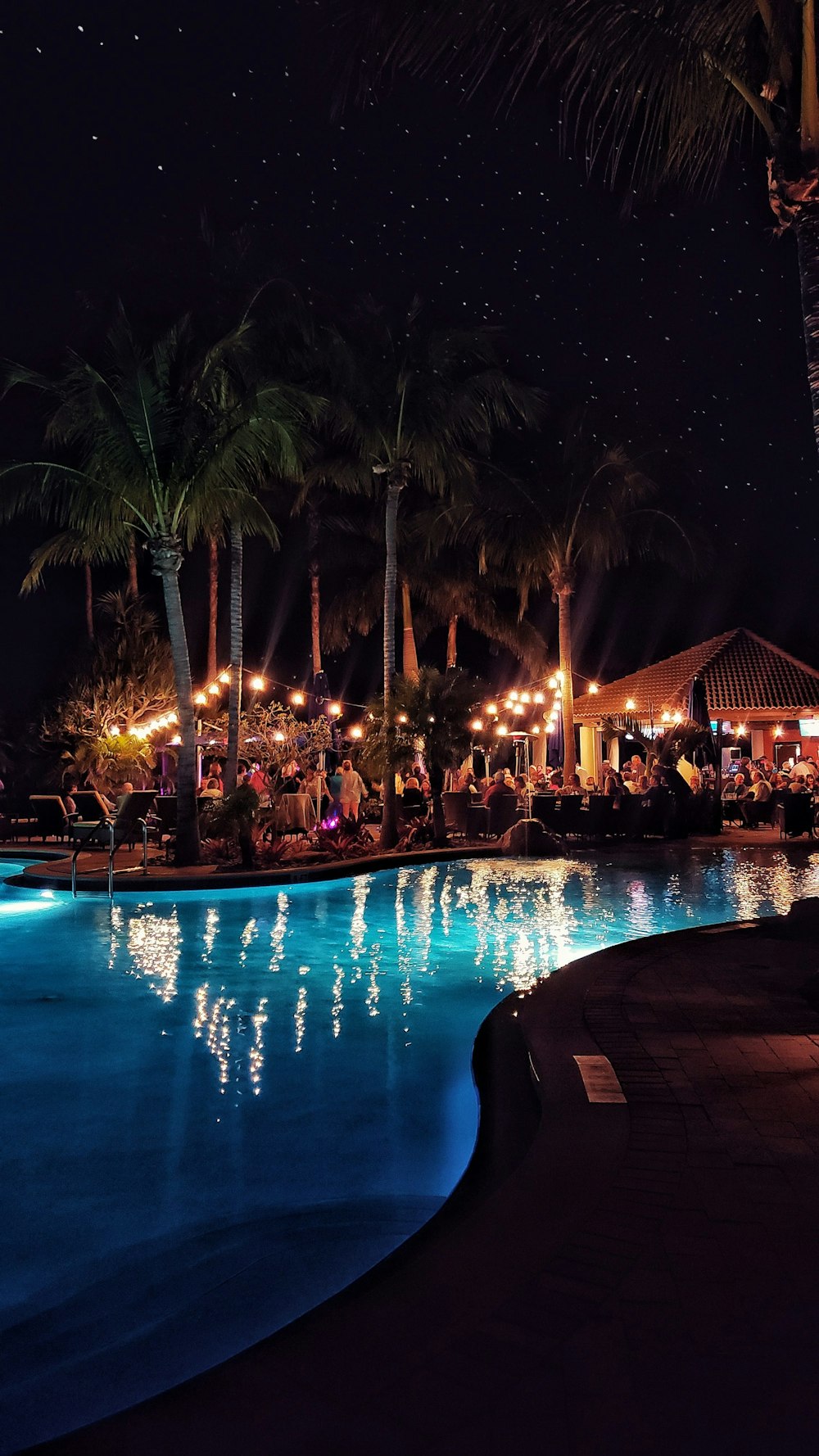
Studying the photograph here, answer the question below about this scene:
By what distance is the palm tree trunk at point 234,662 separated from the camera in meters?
18.7

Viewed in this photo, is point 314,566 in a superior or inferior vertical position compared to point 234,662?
superior

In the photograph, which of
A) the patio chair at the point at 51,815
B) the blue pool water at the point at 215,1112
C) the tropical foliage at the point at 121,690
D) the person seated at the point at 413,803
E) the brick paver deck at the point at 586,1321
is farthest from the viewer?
the tropical foliage at the point at 121,690

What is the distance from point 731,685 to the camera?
31016 mm

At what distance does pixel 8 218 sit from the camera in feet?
68.3

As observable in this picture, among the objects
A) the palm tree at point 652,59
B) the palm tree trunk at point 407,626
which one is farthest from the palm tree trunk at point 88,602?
the palm tree at point 652,59

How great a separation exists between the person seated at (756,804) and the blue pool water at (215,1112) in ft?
36.9

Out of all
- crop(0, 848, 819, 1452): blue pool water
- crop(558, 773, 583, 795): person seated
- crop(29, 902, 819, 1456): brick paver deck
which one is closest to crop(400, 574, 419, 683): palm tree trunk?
crop(558, 773, 583, 795): person seated

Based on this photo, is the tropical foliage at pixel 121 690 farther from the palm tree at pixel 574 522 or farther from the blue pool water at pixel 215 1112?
the blue pool water at pixel 215 1112

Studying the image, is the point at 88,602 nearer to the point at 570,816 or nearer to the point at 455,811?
the point at 455,811

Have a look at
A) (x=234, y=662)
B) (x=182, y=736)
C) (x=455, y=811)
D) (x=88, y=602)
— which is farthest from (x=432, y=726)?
(x=88, y=602)

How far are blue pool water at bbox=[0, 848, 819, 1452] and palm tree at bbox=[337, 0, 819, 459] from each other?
196 inches

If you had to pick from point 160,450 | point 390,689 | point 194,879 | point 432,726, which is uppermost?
point 160,450

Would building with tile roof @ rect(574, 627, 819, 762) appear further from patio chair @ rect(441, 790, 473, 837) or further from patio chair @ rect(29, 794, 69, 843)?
patio chair @ rect(29, 794, 69, 843)

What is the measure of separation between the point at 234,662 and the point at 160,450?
5298 mm
